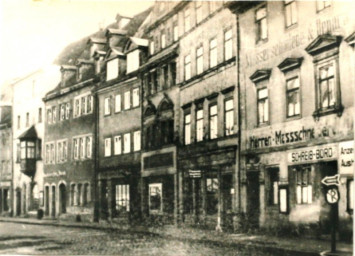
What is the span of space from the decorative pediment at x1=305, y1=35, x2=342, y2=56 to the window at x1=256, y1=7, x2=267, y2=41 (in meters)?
0.58

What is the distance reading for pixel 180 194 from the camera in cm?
694

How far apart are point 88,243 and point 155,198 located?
2.95 feet

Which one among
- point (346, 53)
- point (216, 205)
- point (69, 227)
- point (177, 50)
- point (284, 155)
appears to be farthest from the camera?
point (69, 227)

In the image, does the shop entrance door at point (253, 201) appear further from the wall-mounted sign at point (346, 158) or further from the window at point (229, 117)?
the wall-mounted sign at point (346, 158)

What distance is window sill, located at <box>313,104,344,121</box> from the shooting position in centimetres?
571

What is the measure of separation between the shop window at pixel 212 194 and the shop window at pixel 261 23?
1.53m

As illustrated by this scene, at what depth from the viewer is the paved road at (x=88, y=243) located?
6.60 meters

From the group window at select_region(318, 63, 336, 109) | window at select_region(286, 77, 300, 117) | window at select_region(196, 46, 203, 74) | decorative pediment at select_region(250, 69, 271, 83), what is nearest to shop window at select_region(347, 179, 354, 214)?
window at select_region(318, 63, 336, 109)

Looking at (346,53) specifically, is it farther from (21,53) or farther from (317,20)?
(21,53)

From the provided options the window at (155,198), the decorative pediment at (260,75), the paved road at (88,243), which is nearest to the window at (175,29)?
the decorative pediment at (260,75)

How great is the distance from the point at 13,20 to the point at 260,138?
326cm

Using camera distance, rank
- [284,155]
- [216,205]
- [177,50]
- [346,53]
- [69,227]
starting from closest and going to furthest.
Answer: [346,53] < [284,155] < [216,205] < [177,50] < [69,227]

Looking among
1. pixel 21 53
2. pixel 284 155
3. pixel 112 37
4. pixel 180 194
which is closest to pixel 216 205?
pixel 180 194

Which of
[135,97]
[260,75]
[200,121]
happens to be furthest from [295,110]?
[135,97]
